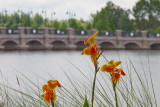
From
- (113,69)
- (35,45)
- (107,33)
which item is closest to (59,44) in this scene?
(35,45)

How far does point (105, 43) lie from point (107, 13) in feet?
30.6

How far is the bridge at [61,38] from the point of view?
55969 millimetres

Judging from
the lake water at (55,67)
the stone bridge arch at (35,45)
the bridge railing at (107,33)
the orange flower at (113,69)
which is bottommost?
the stone bridge arch at (35,45)

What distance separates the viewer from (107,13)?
71.6m

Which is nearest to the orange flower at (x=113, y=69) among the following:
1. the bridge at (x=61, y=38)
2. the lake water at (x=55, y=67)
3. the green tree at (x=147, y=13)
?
the lake water at (x=55, y=67)

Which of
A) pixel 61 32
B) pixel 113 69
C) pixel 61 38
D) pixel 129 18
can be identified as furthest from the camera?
pixel 129 18

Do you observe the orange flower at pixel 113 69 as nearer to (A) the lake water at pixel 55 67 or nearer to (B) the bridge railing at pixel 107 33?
(A) the lake water at pixel 55 67

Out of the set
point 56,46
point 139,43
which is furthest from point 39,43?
point 139,43

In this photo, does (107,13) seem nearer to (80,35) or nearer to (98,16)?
(98,16)

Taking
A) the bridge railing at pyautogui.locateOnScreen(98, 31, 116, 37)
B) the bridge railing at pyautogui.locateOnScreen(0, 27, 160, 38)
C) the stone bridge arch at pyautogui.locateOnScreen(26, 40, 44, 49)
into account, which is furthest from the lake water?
the bridge railing at pyautogui.locateOnScreen(98, 31, 116, 37)

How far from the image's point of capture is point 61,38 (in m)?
59.3

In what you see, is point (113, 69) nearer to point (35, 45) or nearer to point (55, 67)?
point (55, 67)

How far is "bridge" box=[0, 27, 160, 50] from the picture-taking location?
56.0 meters

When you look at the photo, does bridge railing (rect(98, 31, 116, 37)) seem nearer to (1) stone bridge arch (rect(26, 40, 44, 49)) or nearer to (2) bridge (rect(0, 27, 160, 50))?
(2) bridge (rect(0, 27, 160, 50))
